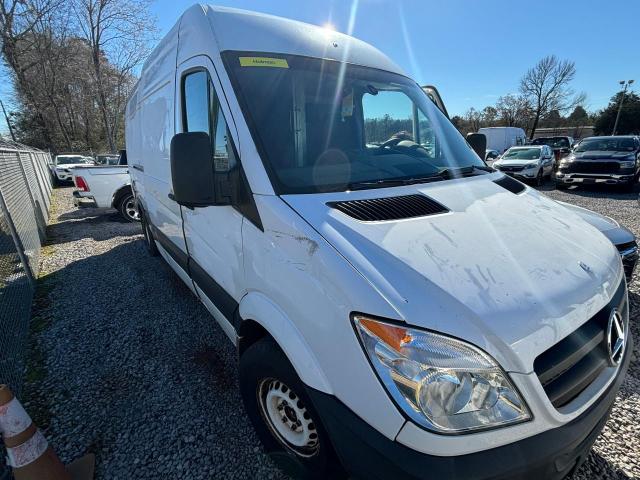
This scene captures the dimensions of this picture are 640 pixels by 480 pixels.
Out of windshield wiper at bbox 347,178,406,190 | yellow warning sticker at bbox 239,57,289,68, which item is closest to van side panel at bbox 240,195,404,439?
windshield wiper at bbox 347,178,406,190

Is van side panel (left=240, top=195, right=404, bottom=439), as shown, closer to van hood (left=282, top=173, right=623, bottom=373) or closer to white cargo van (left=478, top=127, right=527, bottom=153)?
van hood (left=282, top=173, right=623, bottom=373)

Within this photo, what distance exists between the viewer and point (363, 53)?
2.60 metres

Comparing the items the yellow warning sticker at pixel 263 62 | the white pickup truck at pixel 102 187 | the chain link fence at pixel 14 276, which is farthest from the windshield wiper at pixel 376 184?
the white pickup truck at pixel 102 187

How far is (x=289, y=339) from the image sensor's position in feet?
5.05

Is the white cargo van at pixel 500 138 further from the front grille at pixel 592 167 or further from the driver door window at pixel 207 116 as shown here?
the driver door window at pixel 207 116

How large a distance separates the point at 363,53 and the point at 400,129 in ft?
2.13

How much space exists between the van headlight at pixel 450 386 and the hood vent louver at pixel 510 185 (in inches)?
61.5

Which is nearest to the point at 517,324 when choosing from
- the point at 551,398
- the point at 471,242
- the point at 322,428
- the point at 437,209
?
the point at 551,398

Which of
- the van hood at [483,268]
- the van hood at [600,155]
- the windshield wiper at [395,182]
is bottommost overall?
the van hood at [600,155]

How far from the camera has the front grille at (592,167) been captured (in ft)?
36.6

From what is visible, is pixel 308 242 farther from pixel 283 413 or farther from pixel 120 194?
pixel 120 194

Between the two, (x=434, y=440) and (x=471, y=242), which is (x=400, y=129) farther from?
(x=434, y=440)

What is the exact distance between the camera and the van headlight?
1.15 metres

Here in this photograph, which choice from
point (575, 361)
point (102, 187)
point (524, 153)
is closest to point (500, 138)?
point (524, 153)
